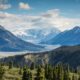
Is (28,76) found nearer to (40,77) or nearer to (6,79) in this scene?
(40,77)

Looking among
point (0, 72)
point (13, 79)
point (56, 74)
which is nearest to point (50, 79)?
point (56, 74)

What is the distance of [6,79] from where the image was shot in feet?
505

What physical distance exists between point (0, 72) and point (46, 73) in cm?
6312

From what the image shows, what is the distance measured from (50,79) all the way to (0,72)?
56309 mm

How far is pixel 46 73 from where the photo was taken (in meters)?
177

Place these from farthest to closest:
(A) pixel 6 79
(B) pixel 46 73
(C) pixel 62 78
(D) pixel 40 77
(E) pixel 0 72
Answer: (B) pixel 46 73 → (C) pixel 62 78 → (A) pixel 6 79 → (E) pixel 0 72 → (D) pixel 40 77

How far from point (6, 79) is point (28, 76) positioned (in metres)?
51.0

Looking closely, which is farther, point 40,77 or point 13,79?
point 13,79

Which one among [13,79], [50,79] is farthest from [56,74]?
[13,79]

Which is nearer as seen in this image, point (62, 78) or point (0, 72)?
point (0, 72)

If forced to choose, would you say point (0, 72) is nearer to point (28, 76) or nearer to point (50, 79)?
point (28, 76)

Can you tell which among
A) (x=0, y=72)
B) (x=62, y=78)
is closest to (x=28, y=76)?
(x=0, y=72)

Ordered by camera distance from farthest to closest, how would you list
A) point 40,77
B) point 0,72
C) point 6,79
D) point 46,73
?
point 46,73 → point 6,79 → point 0,72 → point 40,77

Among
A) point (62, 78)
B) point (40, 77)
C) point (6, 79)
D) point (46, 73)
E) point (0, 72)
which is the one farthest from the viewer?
point (46, 73)
